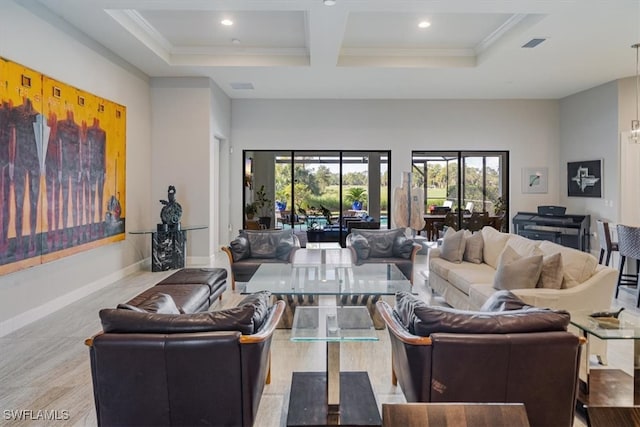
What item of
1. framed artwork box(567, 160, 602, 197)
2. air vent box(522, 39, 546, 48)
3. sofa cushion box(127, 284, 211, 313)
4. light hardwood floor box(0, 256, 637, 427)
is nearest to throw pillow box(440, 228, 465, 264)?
light hardwood floor box(0, 256, 637, 427)

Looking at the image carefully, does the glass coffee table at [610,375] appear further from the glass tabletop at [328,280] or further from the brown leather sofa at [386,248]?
the brown leather sofa at [386,248]

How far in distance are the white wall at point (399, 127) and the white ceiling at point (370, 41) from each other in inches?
32.7

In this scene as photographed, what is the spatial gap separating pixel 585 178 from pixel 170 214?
815 centimetres

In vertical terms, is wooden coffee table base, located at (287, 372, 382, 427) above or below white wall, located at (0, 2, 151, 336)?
below

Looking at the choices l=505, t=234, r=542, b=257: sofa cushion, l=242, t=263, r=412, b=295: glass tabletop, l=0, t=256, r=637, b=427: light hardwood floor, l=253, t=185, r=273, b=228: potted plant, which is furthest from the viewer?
l=253, t=185, r=273, b=228: potted plant

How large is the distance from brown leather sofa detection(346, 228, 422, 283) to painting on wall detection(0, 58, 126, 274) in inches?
143

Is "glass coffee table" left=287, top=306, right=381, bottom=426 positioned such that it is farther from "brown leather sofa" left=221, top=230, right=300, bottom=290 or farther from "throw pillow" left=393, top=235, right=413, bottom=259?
"throw pillow" left=393, top=235, right=413, bottom=259

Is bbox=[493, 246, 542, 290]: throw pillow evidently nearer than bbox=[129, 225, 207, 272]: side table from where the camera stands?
Yes

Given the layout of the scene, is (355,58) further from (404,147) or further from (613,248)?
(613,248)

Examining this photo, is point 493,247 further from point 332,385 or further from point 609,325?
point 332,385

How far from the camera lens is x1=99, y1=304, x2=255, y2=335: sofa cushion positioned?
2012 mm

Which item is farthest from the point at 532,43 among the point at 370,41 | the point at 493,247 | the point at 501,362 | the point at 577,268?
the point at 501,362

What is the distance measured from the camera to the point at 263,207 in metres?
9.60

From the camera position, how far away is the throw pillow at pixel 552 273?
351 centimetres
